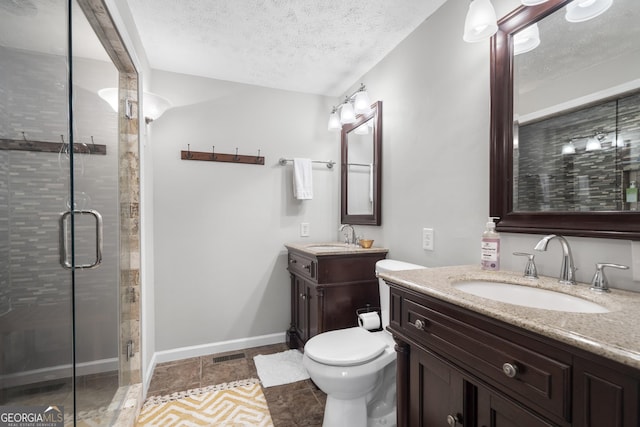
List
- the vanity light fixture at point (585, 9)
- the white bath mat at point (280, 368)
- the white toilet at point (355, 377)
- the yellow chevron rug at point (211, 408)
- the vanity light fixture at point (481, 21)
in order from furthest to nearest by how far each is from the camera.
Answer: the white bath mat at point (280, 368), the yellow chevron rug at point (211, 408), the white toilet at point (355, 377), the vanity light fixture at point (481, 21), the vanity light fixture at point (585, 9)

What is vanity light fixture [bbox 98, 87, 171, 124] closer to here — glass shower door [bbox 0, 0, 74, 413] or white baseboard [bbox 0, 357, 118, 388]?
glass shower door [bbox 0, 0, 74, 413]

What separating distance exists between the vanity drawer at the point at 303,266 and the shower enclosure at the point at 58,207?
3.97 ft

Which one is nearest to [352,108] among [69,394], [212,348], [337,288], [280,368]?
[337,288]

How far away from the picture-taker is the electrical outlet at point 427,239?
1.71 meters

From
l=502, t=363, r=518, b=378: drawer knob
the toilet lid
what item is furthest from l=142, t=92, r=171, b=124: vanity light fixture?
l=502, t=363, r=518, b=378: drawer knob

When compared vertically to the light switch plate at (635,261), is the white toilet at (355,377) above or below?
below

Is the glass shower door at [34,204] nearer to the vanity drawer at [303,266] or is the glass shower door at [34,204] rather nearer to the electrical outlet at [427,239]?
the vanity drawer at [303,266]

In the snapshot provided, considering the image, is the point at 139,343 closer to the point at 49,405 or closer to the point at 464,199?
the point at 49,405

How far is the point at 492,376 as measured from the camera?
754 millimetres

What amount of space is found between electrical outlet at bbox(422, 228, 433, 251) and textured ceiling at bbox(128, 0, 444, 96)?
1257mm

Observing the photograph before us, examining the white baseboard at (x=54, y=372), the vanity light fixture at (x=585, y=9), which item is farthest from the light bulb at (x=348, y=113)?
the white baseboard at (x=54, y=372)

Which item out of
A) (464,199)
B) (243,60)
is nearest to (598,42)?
(464,199)

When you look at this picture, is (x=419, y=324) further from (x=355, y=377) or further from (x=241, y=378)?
(x=241, y=378)

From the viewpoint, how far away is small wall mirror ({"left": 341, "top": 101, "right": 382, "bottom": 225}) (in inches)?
86.4
